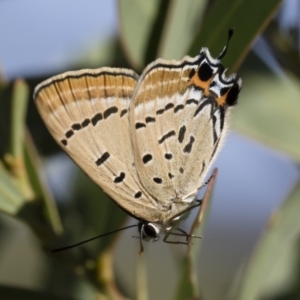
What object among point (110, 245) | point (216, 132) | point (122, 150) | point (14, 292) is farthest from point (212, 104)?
point (14, 292)

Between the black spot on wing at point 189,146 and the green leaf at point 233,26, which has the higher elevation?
the green leaf at point 233,26

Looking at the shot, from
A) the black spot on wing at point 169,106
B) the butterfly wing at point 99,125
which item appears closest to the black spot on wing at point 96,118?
the butterfly wing at point 99,125

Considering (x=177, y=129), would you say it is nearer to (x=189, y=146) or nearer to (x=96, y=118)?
(x=189, y=146)

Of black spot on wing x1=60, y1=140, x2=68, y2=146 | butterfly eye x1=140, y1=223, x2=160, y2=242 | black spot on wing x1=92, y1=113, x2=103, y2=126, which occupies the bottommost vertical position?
butterfly eye x1=140, y1=223, x2=160, y2=242

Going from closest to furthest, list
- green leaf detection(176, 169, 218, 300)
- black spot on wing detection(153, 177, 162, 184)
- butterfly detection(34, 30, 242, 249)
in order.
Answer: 1. green leaf detection(176, 169, 218, 300)
2. butterfly detection(34, 30, 242, 249)
3. black spot on wing detection(153, 177, 162, 184)

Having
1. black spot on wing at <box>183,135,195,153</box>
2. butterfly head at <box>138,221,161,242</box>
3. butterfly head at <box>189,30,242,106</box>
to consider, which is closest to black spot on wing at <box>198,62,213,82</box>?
butterfly head at <box>189,30,242,106</box>

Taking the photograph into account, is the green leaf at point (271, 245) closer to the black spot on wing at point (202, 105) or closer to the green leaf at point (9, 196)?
the black spot on wing at point (202, 105)

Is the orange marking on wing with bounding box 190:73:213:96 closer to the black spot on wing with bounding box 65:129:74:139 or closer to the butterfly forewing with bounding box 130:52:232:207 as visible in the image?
the butterfly forewing with bounding box 130:52:232:207

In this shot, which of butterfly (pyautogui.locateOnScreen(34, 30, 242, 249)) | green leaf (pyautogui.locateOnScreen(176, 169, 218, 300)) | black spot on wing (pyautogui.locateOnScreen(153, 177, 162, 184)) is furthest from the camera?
black spot on wing (pyautogui.locateOnScreen(153, 177, 162, 184))
